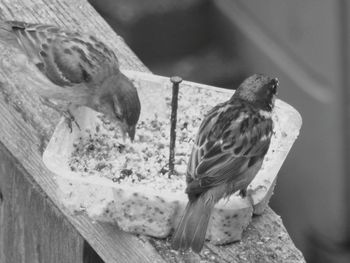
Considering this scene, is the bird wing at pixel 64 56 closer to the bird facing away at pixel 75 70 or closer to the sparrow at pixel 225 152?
the bird facing away at pixel 75 70

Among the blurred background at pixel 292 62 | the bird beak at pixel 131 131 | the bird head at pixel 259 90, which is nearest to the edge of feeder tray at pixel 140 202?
the bird beak at pixel 131 131

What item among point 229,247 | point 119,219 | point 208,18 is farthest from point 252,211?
point 208,18

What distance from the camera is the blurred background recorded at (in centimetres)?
583

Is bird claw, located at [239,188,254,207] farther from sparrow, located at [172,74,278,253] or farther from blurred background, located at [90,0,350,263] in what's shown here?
blurred background, located at [90,0,350,263]

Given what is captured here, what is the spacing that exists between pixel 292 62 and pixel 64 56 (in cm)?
217

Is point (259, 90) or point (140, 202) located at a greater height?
point (259, 90)

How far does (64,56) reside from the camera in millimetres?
4590

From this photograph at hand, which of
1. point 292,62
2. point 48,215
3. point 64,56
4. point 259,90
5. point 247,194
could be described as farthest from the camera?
point 292,62

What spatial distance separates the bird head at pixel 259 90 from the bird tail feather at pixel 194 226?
0.70 metres

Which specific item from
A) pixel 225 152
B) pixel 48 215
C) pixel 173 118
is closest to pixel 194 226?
pixel 173 118

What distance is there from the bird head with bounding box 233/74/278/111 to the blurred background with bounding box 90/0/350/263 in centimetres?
193

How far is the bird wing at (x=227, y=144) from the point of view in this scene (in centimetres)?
320

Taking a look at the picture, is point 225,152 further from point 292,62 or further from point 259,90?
point 292,62

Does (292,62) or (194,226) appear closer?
(194,226)
